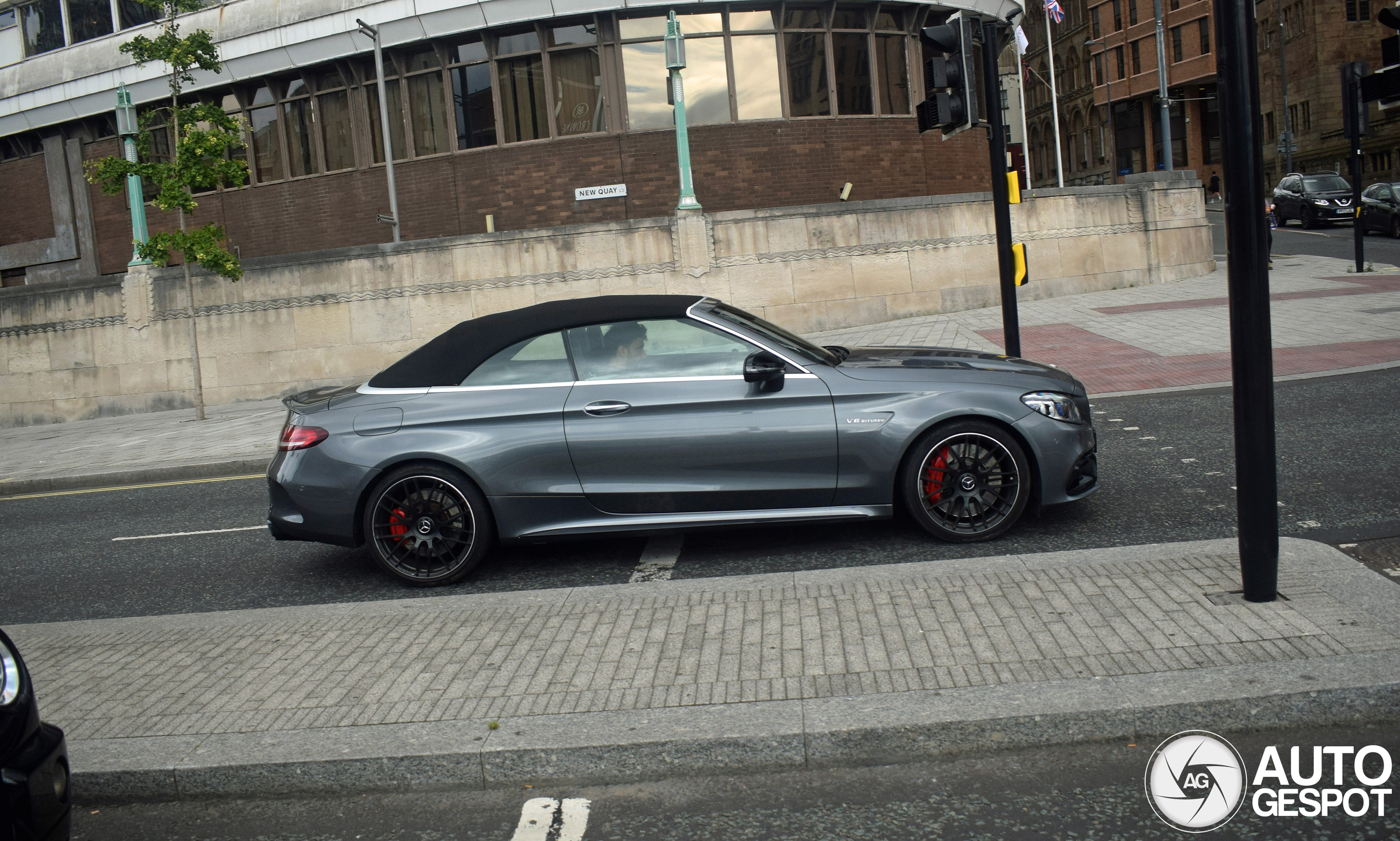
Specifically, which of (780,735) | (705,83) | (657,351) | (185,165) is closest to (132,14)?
(705,83)

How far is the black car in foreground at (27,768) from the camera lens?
2.64m

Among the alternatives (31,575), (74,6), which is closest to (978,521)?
(31,575)

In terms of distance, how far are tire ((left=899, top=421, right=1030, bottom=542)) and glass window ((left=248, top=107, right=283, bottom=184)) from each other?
2437cm

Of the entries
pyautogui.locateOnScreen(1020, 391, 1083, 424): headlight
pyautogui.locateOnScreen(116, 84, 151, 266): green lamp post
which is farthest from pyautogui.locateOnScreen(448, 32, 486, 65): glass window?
pyautogui.locateOnScreen(1020, 391, 1083, 424): headlight

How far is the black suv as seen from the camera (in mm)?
33531

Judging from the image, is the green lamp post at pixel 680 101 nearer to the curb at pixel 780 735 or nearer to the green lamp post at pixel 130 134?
the green lamp post at pixel 130 134

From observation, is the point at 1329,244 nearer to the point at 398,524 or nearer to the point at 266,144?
the point at 266,144

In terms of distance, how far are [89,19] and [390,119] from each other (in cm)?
1053

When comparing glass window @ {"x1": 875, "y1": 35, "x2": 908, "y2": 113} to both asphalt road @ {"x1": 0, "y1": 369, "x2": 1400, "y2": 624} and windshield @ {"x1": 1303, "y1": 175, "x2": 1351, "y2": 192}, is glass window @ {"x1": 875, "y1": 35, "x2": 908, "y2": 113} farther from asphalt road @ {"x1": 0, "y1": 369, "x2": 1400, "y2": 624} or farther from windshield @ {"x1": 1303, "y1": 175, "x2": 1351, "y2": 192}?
asphalt road @ {"x1": 0, "y1": 369, "x2": 1400, "y2": 624}

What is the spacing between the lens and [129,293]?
19.4m

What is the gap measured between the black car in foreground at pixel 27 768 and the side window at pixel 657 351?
11.6ft

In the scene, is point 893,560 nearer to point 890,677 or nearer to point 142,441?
point 890,677

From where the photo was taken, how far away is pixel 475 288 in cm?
1855

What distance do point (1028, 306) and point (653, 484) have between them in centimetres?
1451
